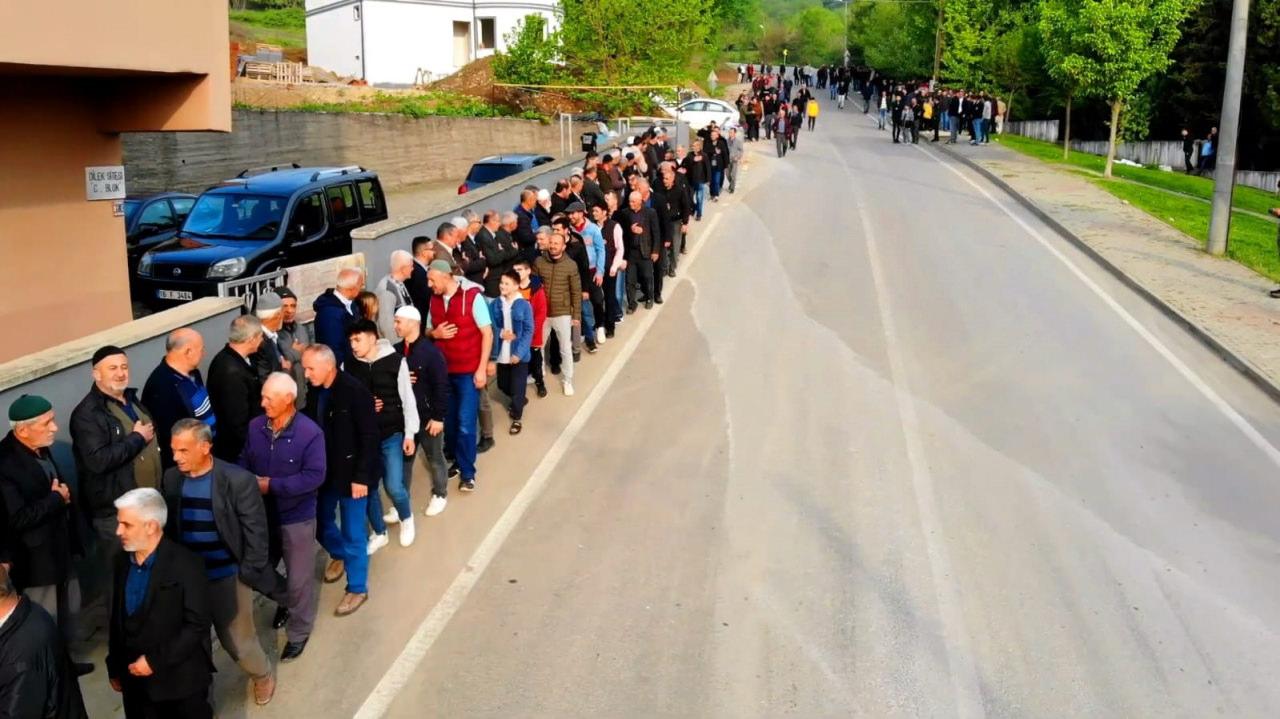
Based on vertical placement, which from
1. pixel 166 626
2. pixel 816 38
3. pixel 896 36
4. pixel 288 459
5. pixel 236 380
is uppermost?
pixel 816 38

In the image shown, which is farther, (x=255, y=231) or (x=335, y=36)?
(x=335, y=36)

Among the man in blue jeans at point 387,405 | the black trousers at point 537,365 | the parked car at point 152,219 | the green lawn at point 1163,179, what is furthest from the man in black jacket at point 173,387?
the green lawn at point 1163,179

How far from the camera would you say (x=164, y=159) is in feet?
82.2

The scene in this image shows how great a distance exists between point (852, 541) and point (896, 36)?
2906 inches

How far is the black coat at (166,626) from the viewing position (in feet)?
17.6

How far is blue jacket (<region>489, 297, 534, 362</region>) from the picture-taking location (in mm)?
10632

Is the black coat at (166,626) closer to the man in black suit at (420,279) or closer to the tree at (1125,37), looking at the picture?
the man in black suit at (420,279)

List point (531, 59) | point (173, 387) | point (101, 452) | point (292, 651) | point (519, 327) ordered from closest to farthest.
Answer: point (101, 452)
point (292, 651)
point (173, 387)
point (519, 327)
point (531, 59)

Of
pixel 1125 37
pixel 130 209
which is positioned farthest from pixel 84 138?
pixel 1125 37

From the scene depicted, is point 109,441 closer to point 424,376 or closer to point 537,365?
point 424,376

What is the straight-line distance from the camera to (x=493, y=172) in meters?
21.1

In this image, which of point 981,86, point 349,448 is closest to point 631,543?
point 349,448

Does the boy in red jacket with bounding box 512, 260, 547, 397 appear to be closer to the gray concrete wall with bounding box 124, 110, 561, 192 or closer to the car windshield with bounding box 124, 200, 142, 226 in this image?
the car windshield with bounding box 124, 200, 142, 226

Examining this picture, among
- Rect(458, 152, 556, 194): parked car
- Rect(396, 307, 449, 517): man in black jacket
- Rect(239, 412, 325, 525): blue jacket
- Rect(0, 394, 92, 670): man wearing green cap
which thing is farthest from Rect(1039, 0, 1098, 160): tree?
Rect(0, 394, 92, 670): man wearing green cap
